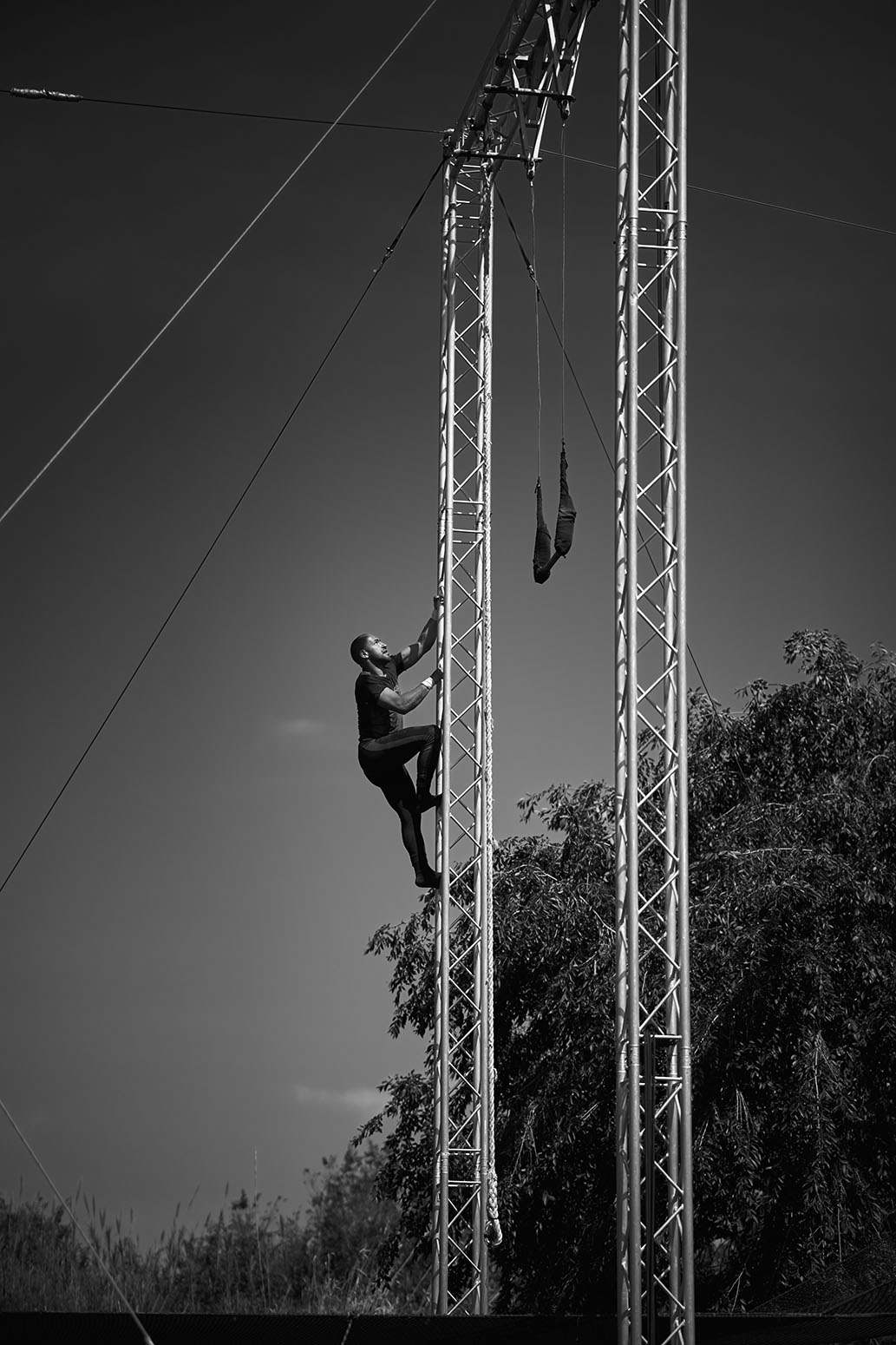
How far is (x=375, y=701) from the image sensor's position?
6.93 metres

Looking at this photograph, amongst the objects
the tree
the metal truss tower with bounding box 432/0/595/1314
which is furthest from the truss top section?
the tree

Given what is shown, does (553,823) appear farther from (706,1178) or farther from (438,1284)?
(438,1284)

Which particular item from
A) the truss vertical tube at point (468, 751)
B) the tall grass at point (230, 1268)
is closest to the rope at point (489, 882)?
the truss vertical tube at point (468, 751)

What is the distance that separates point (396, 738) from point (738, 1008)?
12.5 feet

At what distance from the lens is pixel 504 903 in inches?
423

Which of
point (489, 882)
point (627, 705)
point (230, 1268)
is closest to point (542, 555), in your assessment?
point (489, 882)

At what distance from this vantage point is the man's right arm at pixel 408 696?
22.6ft

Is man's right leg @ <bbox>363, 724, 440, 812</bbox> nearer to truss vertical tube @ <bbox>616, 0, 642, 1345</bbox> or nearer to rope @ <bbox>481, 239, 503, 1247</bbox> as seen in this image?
A: rope @ <bbox>481, 239, 503, 1247</bbox>

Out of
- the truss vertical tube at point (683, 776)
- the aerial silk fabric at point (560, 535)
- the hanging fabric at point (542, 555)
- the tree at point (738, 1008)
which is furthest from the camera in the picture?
the tree at point (738, 1008)

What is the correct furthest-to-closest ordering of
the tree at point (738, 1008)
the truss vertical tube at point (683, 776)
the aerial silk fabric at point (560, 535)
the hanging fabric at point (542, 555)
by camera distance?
the tree at point (738, 1008), the hanging fabric at point (542, 555), the aerial silk fabric at point (560, 535), the truss vertical tube at point (683, 776)

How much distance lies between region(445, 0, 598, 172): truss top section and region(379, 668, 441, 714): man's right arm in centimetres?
237

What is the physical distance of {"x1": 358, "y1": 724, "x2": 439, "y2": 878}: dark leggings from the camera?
6.92 m

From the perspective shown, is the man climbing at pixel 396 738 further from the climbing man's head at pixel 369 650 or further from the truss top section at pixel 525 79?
the truss top section at pixel 525 79

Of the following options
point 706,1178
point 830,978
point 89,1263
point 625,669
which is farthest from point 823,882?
point 89,1263
